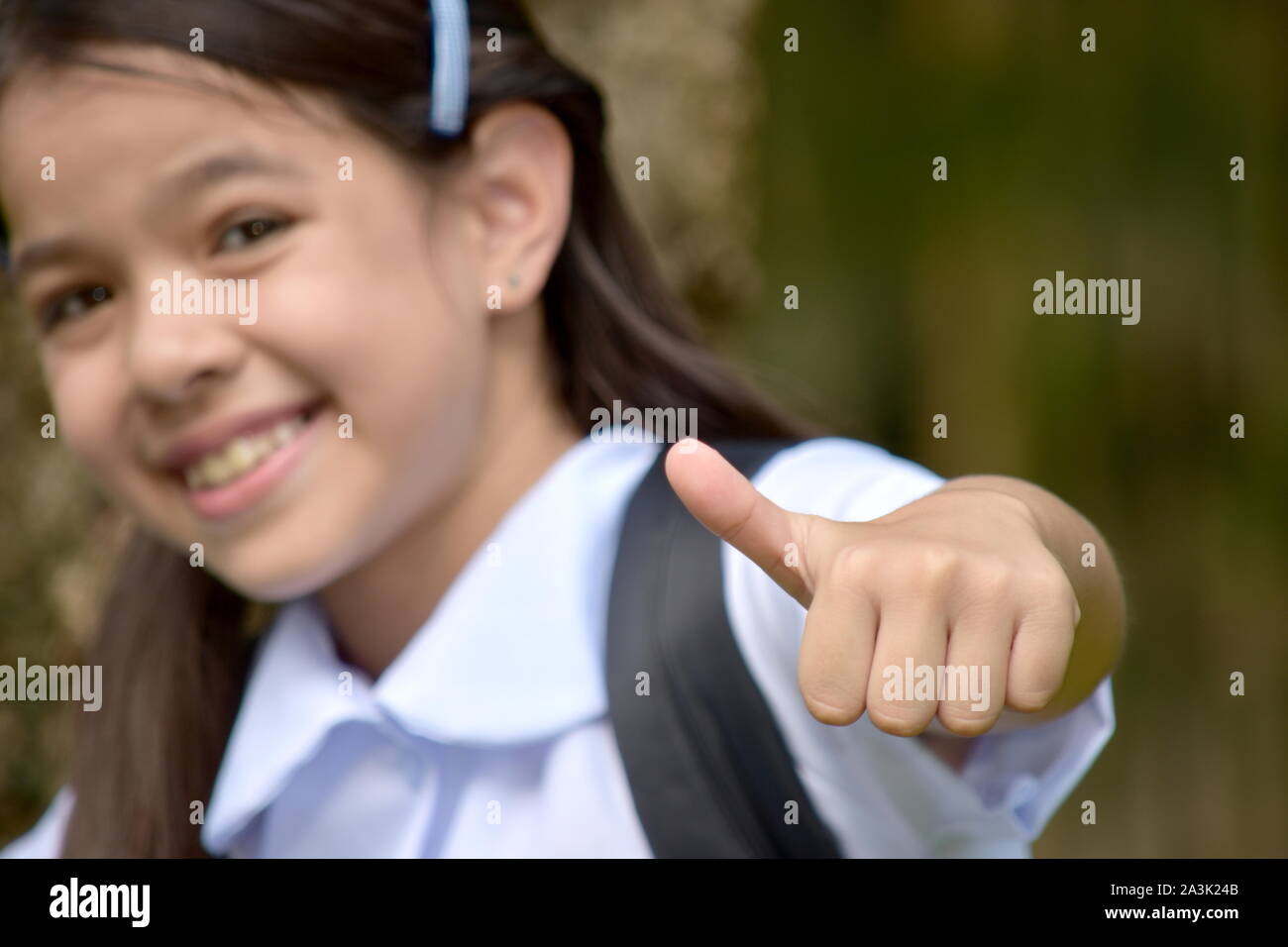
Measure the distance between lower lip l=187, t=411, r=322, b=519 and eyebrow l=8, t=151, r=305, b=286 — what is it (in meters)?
0.13

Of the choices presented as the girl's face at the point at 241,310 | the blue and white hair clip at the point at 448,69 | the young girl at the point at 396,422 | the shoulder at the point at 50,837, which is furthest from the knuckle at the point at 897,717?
the shoulder at the point at 50,837

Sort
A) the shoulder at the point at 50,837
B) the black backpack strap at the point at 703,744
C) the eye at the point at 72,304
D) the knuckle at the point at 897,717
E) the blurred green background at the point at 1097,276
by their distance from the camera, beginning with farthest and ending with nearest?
the blurred green background at the point at 1097,276, the shoulder at the point at 50,837, the eye at the point at 72,304, the black backpack strap at the point at 703,744, the knuckle at the point at 897,717

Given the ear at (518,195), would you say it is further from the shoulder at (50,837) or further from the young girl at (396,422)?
the shoulder at (50,837)

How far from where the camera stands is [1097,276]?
6.07 feet

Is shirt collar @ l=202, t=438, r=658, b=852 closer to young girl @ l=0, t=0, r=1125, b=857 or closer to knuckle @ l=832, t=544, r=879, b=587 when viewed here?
young girl @ l=0, t=0, r=1125, b=857

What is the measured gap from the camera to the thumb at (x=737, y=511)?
420mm

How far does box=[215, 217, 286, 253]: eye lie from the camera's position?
0.64m

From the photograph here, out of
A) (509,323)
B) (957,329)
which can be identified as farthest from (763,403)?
(957,329)

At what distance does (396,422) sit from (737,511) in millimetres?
292

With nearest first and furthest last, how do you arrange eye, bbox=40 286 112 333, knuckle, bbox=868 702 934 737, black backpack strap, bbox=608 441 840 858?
knuckle, bbox=868 702 934 737 → black backpack strap, bbox=608 441 840 858 → eye, bbox=40 286 112 333

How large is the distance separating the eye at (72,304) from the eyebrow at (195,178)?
0.03 meters

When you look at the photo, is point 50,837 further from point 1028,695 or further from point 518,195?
point 1028,695

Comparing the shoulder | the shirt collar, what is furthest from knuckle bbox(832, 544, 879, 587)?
the shoulder

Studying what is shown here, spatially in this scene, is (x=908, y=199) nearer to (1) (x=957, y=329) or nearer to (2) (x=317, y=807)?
(1) (x=957, y=329)
